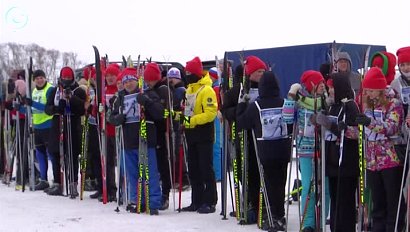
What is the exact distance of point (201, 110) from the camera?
7.52 m

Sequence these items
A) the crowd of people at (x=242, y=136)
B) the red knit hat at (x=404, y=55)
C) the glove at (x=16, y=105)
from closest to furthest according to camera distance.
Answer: the crowd of people at (x=242, y=136), the red knit hat at (x=404, y=55), the glove at (x=16, y=105)

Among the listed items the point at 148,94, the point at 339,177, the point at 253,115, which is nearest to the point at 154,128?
the point at 148,94

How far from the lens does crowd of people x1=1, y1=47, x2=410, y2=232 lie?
17.6 feet

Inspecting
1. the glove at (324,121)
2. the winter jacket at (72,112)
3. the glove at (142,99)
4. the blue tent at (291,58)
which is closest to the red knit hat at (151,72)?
the glove at (142,99)

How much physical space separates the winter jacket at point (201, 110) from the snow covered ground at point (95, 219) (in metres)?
0.98

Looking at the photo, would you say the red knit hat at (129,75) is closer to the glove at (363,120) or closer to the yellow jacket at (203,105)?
the yellow jacket at (203,105)

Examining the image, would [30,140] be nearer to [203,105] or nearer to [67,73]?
[67,73]

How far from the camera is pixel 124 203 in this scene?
8359 millimetres

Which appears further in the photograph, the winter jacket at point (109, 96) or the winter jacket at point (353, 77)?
the winter jacket at point (109, 96)

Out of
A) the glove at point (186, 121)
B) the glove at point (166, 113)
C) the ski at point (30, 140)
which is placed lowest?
the ski at point (30, 140)

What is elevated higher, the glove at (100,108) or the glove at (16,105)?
the glove at (100,108)

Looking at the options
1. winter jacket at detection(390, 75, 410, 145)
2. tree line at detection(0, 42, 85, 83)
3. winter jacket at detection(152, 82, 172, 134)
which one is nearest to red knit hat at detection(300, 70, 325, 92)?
winter jacket at detection(390, 75, 410, 145)

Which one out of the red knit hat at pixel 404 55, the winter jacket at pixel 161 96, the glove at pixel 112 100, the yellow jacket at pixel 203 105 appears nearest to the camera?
the red knit hat at pixel 404 55

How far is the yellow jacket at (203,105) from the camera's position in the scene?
743 cm
